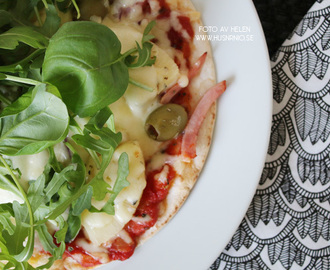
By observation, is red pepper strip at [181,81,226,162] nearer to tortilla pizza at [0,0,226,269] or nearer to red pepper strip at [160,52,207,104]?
tortilla pizza at [0,0,226,269]

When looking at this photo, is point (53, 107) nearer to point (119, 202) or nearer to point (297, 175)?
point (119, 202)

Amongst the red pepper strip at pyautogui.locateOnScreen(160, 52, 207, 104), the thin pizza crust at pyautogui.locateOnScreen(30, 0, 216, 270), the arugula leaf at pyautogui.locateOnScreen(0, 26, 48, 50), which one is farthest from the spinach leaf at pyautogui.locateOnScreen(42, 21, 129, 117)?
the thin pizza crust at pyautogui.locateOnScreen(30, 0, 216, 270)

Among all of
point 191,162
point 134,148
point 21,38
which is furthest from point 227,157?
point 21,38

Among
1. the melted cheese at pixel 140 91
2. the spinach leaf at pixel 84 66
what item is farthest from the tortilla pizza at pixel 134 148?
the spinach leaf at pixel 84 66

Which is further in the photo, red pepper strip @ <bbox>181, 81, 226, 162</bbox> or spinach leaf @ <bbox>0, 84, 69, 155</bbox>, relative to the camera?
red pepper strip @ <bbox>181, 81, 226, 162</bbox>

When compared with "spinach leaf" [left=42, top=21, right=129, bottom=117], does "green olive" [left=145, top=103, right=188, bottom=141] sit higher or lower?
lower

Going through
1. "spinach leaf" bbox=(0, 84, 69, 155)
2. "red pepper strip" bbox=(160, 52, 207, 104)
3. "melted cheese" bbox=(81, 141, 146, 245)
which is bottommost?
"melted cheese" bbox=(81, 141, 146, 245)

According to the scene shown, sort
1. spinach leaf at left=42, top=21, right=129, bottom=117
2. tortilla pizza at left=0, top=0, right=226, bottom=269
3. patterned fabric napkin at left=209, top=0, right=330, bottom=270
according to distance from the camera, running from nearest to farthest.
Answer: spinach leaf at left=42, top=21, right=129, bottom=117 → tortilla pizza at left=0, top=0, right=226, bottom=269 → patterned fabric napkin at left=209, top=0, right=330, bottom=270
